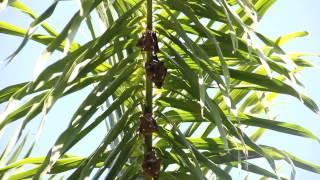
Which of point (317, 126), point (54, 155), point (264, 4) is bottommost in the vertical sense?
point (54, 155)

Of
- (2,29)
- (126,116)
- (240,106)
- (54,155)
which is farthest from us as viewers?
(240,106)

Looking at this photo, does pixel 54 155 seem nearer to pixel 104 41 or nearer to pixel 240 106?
pixel 104 41

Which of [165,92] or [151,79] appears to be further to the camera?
[165,92]

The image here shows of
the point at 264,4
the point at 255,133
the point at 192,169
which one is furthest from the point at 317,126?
the point at 192,169

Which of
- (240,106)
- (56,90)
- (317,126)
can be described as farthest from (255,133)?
(317,126)

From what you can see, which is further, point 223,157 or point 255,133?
point 255,133

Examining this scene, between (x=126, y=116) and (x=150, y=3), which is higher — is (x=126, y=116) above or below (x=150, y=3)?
below

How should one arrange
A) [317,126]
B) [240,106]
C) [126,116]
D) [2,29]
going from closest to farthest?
[126,116], [2,29], [240,106], [317,126]
